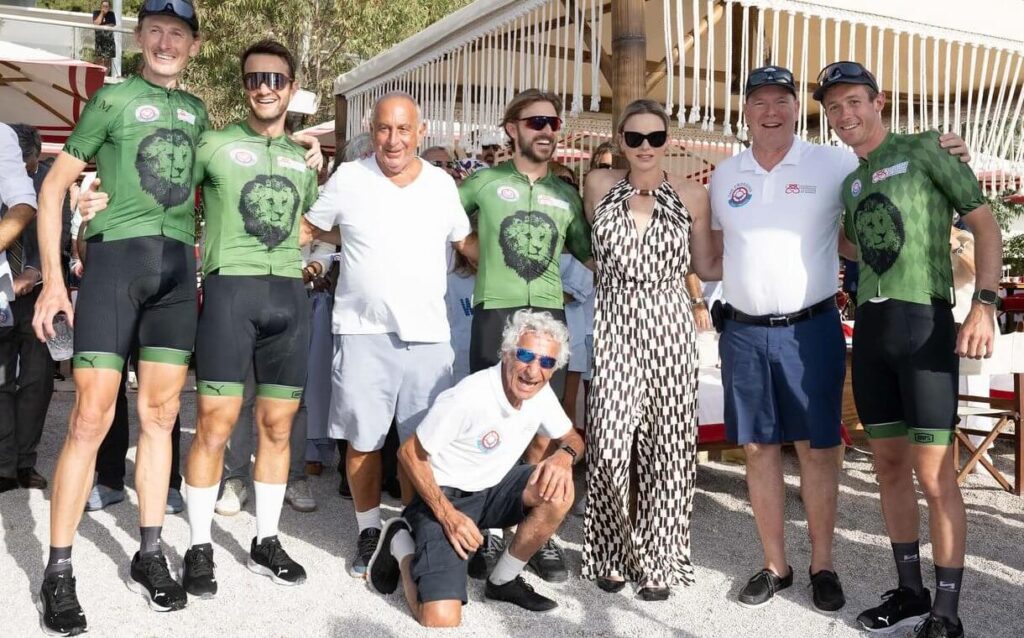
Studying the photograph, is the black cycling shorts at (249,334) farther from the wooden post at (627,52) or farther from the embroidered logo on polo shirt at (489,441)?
the wooden post at (627,52)

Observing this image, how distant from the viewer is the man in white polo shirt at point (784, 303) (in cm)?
365

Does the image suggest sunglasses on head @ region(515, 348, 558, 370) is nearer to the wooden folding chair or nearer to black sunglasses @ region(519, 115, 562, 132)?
black sunglasses @ region(519, 115, 562, 132)

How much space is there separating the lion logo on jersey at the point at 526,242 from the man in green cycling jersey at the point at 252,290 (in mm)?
827

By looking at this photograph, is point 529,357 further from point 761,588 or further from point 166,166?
point 166,166

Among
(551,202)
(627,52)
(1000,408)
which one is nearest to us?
(551,202)

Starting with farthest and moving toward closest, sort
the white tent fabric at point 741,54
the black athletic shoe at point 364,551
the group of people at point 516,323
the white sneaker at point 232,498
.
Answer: the white sneaker at point 232,498 < the white tent fabric at point 741,54 < the black athletic shoe at point 364,551 < the group of people at point 516,323

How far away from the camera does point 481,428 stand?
3.66 meters

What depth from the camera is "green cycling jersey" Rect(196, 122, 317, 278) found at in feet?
12.0

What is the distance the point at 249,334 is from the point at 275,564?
0.94 meters

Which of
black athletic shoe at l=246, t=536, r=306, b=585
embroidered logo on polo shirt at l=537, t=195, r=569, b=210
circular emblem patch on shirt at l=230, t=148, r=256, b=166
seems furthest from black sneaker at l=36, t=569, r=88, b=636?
embroidered logo on polo shirt at l=537, t=195, r=569, b=210

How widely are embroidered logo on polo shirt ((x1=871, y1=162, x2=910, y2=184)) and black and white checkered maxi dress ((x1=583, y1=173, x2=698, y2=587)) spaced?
0.74 m

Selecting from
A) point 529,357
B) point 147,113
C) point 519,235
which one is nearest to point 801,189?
point 519,235

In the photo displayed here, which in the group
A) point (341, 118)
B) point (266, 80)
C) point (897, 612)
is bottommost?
point (897, 612)

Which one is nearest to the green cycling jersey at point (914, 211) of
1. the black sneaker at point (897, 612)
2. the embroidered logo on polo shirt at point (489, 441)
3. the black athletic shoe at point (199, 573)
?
the black sneaker at point (897, 612)
